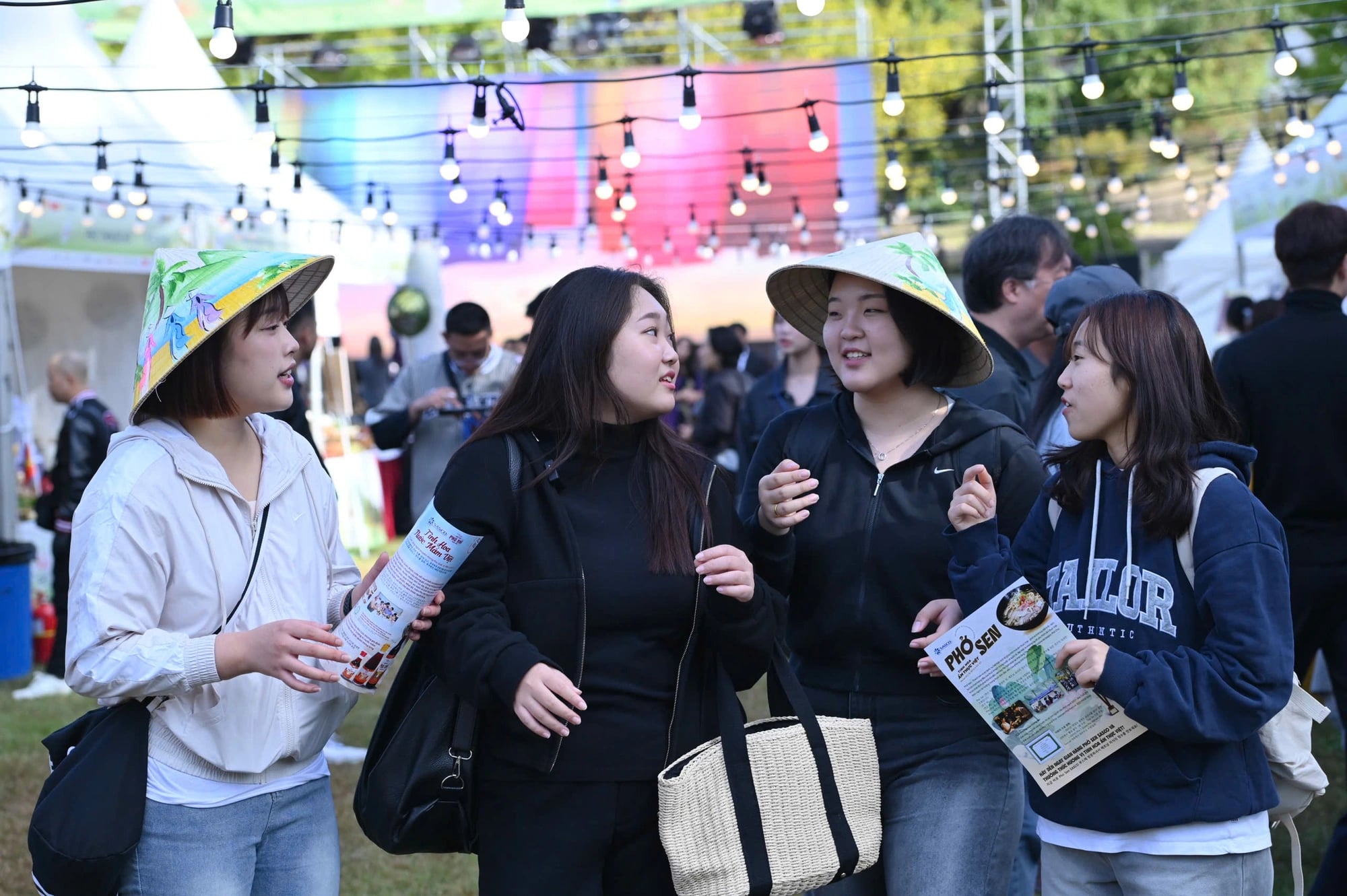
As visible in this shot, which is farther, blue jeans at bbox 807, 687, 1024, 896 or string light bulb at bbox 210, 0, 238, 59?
string light bulb at bbox 210, 0, 238, 59

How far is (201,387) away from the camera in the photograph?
2.61 meters

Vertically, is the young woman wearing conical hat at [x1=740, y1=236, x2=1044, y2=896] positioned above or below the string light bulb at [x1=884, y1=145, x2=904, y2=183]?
below

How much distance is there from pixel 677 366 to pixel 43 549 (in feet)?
26.7

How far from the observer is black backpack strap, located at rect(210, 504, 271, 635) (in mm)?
2555

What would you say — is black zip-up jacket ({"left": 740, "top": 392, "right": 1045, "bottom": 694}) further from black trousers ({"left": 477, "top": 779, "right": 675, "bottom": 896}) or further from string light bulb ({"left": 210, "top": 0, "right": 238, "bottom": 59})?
string light bulb ({"left": 210, "top": 0, "right": 238, "bottom": 59})

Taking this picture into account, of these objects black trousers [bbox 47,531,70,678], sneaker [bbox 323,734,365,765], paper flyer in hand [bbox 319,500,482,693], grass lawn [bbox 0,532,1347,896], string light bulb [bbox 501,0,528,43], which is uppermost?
string light bulb [bbox 501,0,528,43]

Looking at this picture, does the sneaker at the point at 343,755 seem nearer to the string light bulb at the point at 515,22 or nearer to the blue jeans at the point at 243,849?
the string light bulb at the point at 515,22

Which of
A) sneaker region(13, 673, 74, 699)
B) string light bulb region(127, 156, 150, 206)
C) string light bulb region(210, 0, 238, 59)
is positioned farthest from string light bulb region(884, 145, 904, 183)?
sneaker region(13, 673, 74, 699)

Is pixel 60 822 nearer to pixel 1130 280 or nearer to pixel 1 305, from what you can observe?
pixel 1130 280

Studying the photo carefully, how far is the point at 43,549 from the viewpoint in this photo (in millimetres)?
9523

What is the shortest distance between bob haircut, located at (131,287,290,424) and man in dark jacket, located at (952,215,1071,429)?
2428mm

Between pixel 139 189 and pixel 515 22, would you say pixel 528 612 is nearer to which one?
pixel 515 22

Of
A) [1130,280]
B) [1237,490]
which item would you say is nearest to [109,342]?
[1130,280]

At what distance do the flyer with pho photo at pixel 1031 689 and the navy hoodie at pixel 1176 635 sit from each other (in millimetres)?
52
